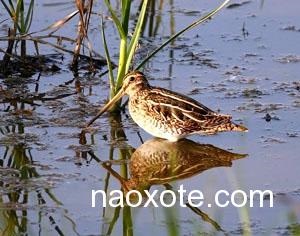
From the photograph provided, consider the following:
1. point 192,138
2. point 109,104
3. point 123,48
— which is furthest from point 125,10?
point 192,138

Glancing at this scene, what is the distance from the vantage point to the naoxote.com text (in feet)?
21.4

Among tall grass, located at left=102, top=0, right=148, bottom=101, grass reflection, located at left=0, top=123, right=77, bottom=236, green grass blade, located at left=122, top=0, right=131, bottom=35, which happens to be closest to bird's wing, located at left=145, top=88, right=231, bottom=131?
tall grass, located at left=102, top=0, right=148, bottom=101

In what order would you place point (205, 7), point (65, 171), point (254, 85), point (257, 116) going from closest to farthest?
1. point (65, 171)
2. point (257, 116)
3. point (254, 85)
4. point (205, 7)

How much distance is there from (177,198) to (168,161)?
74cm

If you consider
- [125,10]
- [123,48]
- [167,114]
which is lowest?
[167,114]

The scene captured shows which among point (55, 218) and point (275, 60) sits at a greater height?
point (275, 60)

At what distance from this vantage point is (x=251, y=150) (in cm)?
750

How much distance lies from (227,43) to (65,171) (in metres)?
3.24

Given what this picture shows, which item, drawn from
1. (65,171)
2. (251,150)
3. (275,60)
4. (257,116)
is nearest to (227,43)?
(275,60)

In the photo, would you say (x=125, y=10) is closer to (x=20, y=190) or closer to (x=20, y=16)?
(x=20, y=16)

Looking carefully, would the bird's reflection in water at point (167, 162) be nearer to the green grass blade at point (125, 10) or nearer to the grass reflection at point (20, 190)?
the grass reflection at point (20, 190)

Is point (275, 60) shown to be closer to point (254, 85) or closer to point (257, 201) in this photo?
point (254, 85)

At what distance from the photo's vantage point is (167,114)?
7.76 metres

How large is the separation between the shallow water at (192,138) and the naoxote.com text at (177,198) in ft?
0.16
